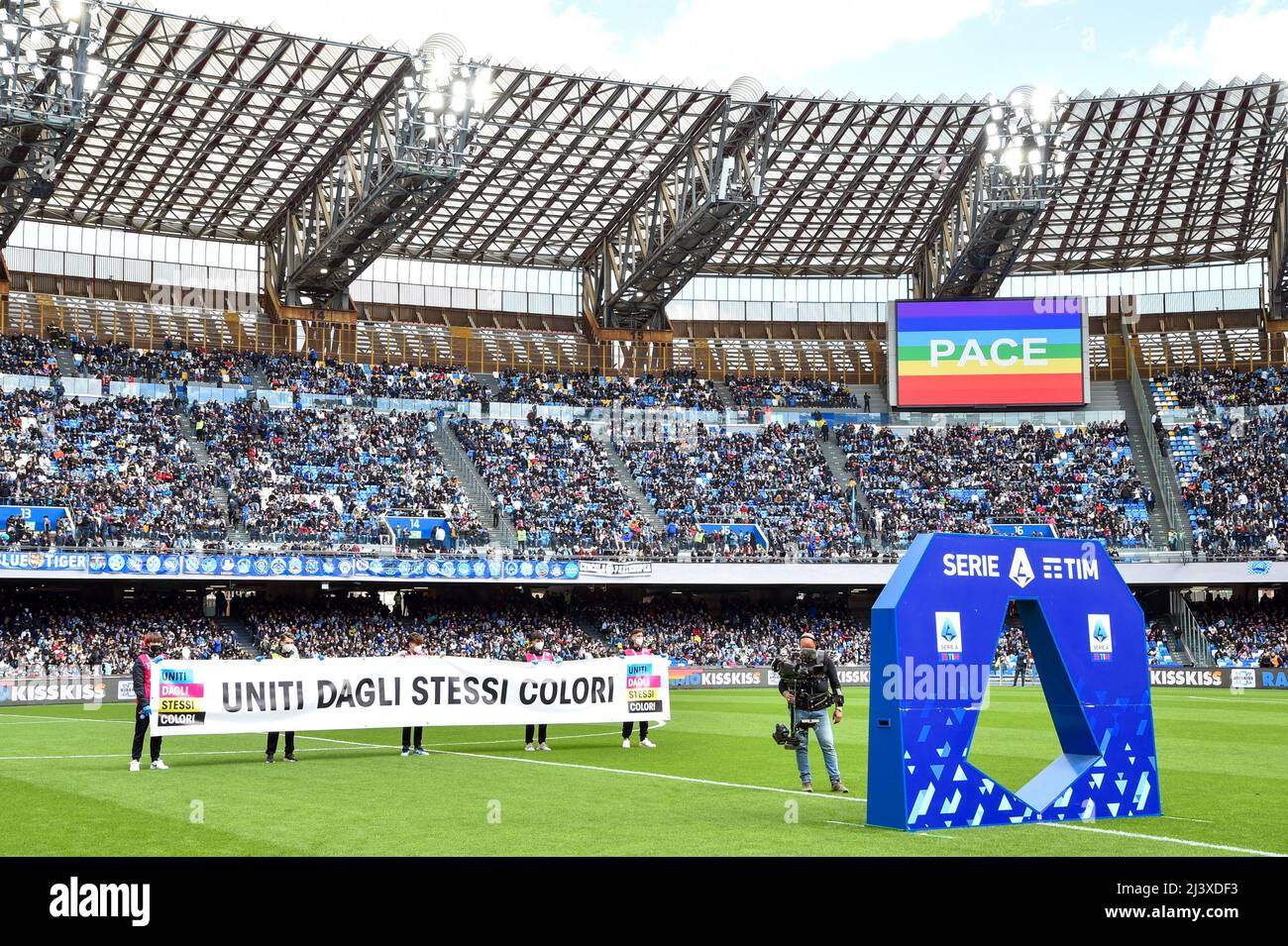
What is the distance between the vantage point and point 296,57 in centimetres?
4759

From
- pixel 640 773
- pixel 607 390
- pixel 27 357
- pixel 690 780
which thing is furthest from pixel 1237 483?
pixel 27 357

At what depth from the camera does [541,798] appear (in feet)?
49.9

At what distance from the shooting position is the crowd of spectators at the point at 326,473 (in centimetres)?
4975

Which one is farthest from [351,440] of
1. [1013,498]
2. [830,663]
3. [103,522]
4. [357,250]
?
[830,663]

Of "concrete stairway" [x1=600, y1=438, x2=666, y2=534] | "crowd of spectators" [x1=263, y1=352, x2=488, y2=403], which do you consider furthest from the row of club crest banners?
"crowd of spectators" [x1=263, y1=352, x2=488, y2=403]

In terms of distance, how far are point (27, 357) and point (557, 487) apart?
21939 millimetres

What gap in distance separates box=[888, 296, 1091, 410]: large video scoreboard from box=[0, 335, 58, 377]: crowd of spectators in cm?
3493

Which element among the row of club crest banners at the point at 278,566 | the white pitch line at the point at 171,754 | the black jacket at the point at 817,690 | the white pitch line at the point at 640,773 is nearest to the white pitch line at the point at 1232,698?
the row of club crest banners at the point at 278,566

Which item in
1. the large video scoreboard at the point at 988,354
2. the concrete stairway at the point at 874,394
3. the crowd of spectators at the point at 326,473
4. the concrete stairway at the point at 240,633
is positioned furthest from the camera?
the concrete stairway at the point at 874,394

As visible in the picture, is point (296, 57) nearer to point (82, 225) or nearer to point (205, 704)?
point (82, 225)

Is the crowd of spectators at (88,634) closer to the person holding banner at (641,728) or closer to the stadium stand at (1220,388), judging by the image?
the person holding banner at (641,728)

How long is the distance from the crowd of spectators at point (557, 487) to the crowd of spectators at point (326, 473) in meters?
1.87

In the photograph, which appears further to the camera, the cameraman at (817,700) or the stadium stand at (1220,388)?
the stadium stand at (1220,388)

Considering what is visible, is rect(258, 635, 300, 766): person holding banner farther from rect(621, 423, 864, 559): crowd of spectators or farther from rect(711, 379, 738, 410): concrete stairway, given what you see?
rect(711, 379, 738, 410): concrete stairway
